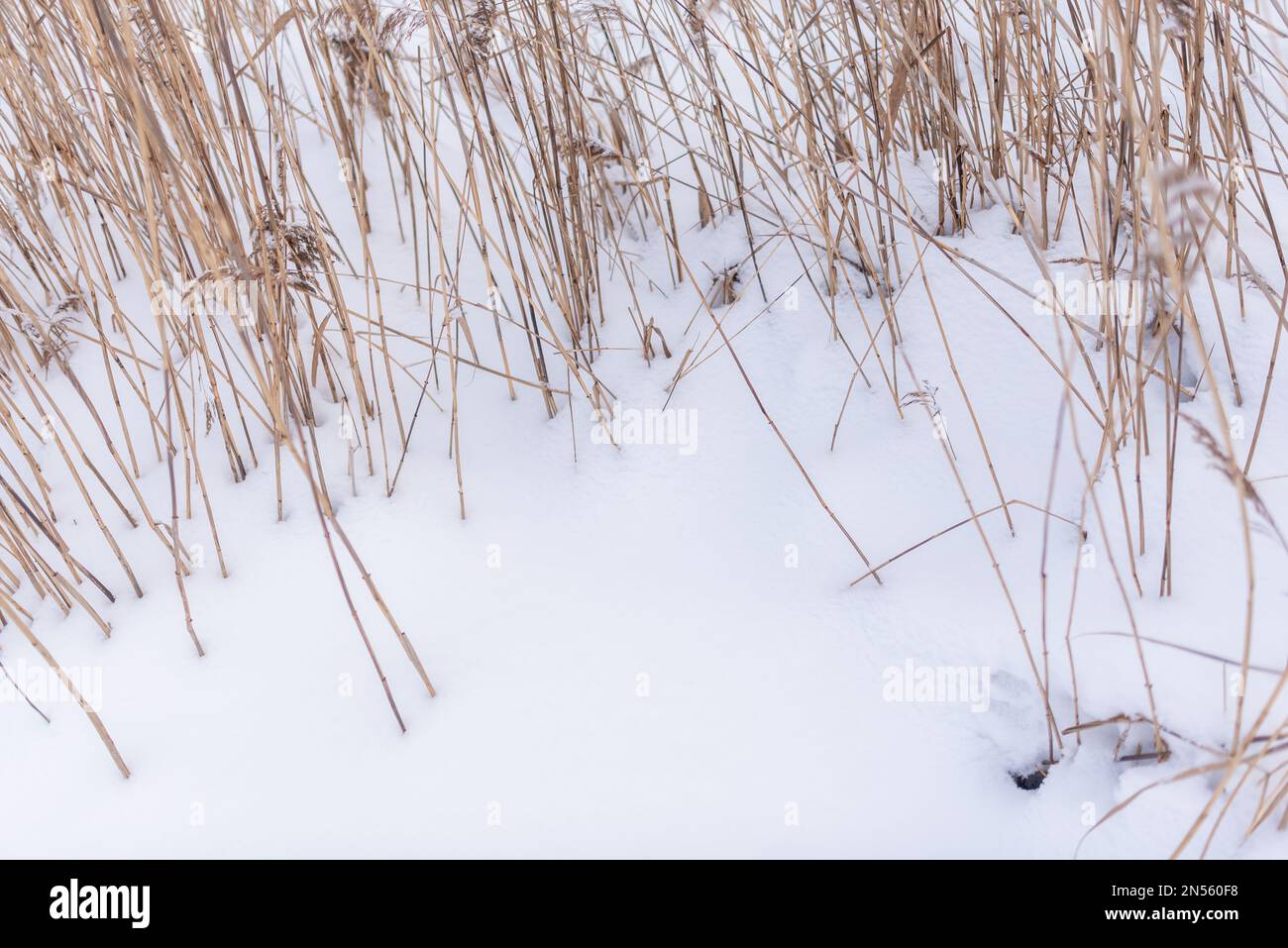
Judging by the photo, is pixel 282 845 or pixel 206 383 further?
pixel 206 383

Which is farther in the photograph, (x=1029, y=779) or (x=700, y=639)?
(x=700, y=639)

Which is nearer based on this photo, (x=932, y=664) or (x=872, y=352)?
(x=932, y=664)

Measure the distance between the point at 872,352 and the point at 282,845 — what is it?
0.97 metres

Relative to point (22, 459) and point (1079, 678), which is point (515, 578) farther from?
point (22, 459)

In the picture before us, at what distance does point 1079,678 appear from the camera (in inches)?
35.7
